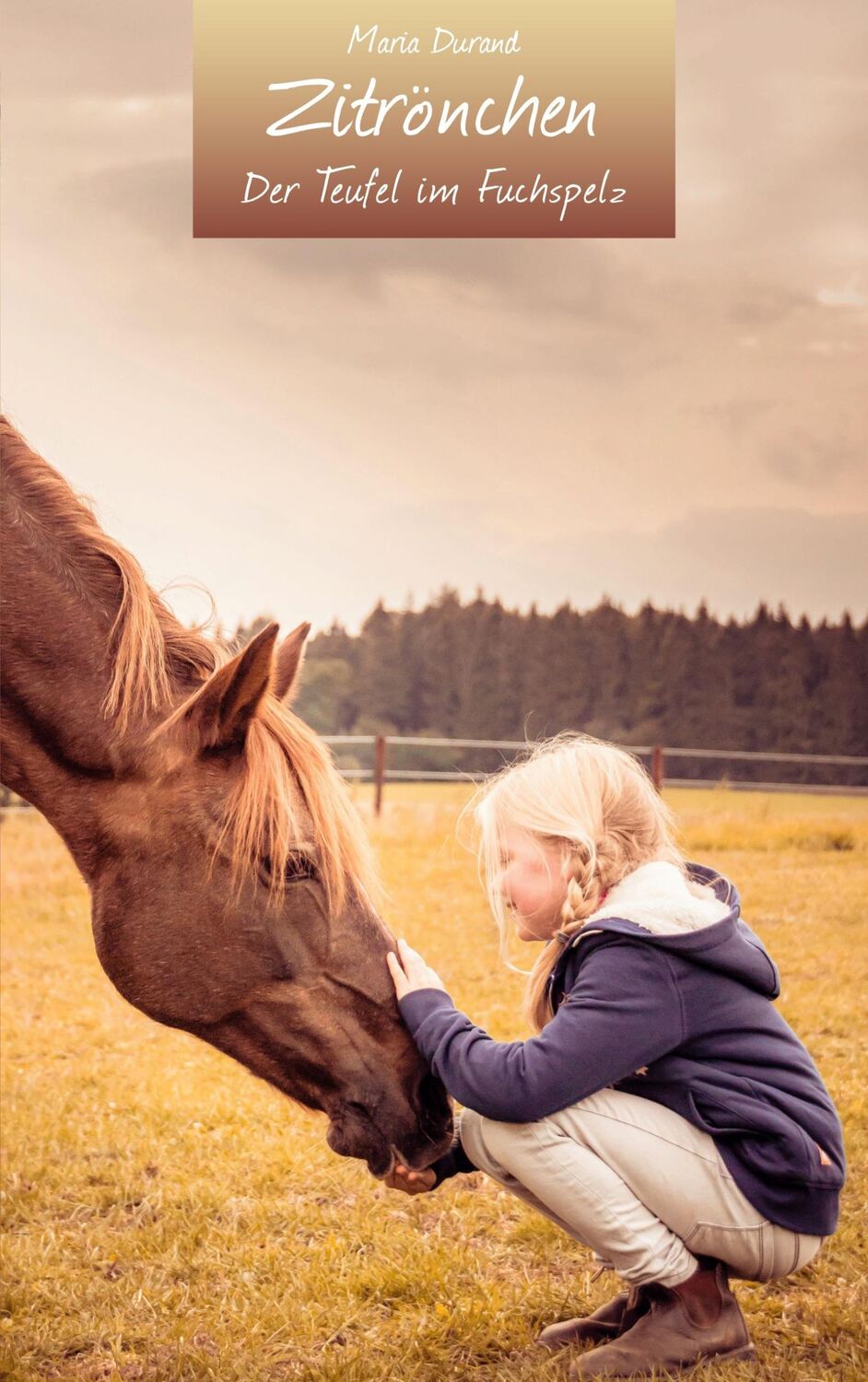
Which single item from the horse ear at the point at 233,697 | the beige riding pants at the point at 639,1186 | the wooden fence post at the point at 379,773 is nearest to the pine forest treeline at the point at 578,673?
the wooden fence post at the point at 379,773

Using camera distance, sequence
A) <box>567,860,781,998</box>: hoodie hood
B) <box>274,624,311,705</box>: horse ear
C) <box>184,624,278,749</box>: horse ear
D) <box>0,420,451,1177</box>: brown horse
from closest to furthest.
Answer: <box>184,624,278,749</box>: horse ear, <box>567,860,781,998</box>: hoodie hood, <box>0,420,451,1177</box>: brown horse, <box>274,624,311,705</box>: horse ear

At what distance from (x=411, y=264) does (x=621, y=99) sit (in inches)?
276

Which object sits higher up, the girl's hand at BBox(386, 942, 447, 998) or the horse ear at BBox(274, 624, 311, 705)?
the horse ear at BBox(274, 624, 311, 705)

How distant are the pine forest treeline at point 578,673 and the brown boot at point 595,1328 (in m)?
29.4

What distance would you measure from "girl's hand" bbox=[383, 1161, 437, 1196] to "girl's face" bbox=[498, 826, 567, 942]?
0.54 metres

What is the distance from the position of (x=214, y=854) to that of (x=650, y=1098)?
107 centimetres

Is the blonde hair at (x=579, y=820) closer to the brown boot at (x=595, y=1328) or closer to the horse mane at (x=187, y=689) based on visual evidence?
the horse mane at (x=187, y=689)

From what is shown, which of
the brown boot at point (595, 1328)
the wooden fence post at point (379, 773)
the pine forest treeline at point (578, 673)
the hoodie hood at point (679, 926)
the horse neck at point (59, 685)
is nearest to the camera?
the hoodie hood at point (679, 926)

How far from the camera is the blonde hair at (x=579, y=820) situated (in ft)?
7.66

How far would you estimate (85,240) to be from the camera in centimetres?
720

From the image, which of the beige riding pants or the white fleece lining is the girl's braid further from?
the beige riding pants

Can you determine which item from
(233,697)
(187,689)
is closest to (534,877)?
(233,697)

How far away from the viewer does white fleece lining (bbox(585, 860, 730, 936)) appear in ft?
7.07

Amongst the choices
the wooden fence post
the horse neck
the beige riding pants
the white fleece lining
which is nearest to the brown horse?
the horse neck
